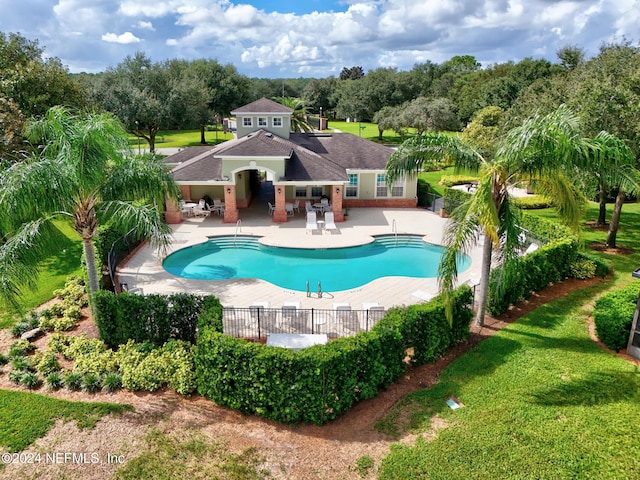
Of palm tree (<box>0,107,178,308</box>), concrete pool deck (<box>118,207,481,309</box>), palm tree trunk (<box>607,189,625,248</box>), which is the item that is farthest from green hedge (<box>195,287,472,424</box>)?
palm tree trunk (<box>607,189,625,248</box>)

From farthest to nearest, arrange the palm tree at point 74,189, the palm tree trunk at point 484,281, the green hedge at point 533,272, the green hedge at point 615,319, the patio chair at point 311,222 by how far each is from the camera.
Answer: the patio chair at point 311,222, the green hedge at point 533,272, the palm tree trunk at point 484,281, the green hedge at point 615,319, the palm tree at point 74,189

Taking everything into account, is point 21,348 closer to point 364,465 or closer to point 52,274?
point 52,274

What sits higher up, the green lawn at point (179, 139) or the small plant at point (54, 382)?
the green lawn at point (179, 139)

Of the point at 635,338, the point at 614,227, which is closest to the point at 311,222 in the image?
the point at 614,227

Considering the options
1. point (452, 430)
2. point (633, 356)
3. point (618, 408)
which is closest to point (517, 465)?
point (452, 430)

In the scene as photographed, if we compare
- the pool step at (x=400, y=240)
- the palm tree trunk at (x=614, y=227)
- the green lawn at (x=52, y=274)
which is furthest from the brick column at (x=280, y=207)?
the palm tree trunk at (x=614, y=227)

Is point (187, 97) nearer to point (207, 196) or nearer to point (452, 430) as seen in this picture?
point (207, 196)

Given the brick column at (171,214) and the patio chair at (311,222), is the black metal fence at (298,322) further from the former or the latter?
the brick column at (171,214)
